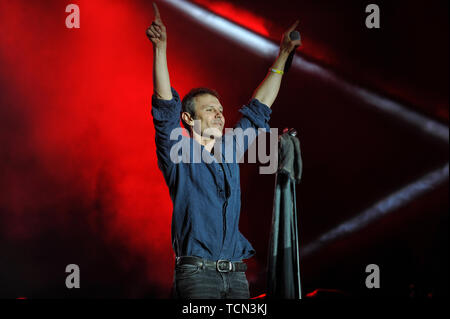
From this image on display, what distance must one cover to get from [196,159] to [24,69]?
131 inches

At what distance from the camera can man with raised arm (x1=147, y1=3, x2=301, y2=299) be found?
1546mm

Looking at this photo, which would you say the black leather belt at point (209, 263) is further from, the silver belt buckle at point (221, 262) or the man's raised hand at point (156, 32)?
the man's raised hand at point (156, 32)

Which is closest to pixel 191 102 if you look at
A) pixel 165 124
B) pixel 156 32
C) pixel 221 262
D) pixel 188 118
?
pixel 188 118

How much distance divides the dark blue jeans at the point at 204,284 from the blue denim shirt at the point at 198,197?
0.20 ft

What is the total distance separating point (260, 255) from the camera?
13.6 ft

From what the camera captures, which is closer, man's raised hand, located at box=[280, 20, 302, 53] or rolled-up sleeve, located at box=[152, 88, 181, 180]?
rolled-up sleeve, located at box=[152, 88, 181, 180]

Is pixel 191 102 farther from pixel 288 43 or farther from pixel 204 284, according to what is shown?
pixel 204 284

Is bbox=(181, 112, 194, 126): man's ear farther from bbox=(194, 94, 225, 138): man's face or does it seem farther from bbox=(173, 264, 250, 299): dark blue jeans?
bbox=(173, 264, 250, 299): dark blue jeans

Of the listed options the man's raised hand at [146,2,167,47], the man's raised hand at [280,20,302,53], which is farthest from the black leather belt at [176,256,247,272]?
the man's raised hand at [280,20,302,53]

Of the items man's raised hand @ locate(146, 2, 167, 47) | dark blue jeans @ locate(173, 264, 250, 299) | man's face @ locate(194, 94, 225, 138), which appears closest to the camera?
dark blue jeans @ locate(173, 264, 250, 299)

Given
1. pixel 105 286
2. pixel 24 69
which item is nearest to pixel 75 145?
pixel 24 69

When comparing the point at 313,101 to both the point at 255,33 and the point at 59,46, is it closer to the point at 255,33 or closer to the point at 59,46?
the point at 255,33

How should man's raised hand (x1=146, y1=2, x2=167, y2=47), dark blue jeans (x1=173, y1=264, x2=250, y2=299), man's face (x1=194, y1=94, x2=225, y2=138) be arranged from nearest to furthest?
1. dark blue jeans (x1=173, y1=264, x2=250, y2=299)
2. man's raised hand (x1=146, y1=2, x2=167, y2=47)
3. man's face (x1=194, y1=94, x2=225, y2=138)

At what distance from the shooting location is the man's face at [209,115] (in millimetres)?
1904
